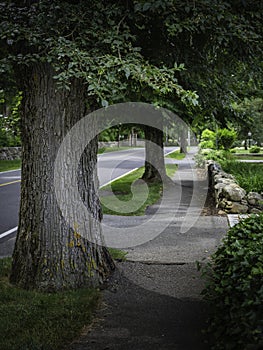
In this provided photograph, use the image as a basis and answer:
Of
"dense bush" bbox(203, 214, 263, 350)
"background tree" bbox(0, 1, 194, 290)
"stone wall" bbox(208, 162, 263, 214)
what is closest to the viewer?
"dense bush" bbox(203, 214, 263, 350)

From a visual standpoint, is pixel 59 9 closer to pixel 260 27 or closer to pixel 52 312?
pixel 260 27

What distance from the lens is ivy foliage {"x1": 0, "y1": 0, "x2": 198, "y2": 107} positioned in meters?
4.42

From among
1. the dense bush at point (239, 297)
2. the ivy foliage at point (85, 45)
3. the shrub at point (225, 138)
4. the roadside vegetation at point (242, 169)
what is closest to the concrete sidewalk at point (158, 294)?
the dense bush at point (239, 297)

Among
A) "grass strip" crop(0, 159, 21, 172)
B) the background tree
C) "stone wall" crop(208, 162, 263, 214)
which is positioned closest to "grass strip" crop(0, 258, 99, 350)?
the background tree

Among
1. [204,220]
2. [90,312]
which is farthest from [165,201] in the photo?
[90,312]

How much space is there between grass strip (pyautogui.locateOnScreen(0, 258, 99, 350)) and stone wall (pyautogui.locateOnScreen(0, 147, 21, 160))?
25.2 m

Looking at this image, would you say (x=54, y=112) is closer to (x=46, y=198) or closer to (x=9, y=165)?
(x=46, y=198)

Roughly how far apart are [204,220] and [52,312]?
5.43 meters

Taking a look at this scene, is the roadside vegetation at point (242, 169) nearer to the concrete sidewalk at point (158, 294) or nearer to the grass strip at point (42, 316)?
the concrete sidewalk at point (158, 294)

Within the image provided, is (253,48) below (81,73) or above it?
above

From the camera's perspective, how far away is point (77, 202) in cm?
519

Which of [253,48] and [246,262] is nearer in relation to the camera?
[246,262]

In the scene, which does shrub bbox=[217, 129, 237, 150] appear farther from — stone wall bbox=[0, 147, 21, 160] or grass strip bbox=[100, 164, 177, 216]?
stone wall bbox=[0, 147, 21, 160]

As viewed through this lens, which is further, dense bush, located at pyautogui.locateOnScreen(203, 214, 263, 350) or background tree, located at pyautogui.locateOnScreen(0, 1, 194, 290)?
background tree, located at pyautogui.locateOnScreen(0, 1, 194, 290)
